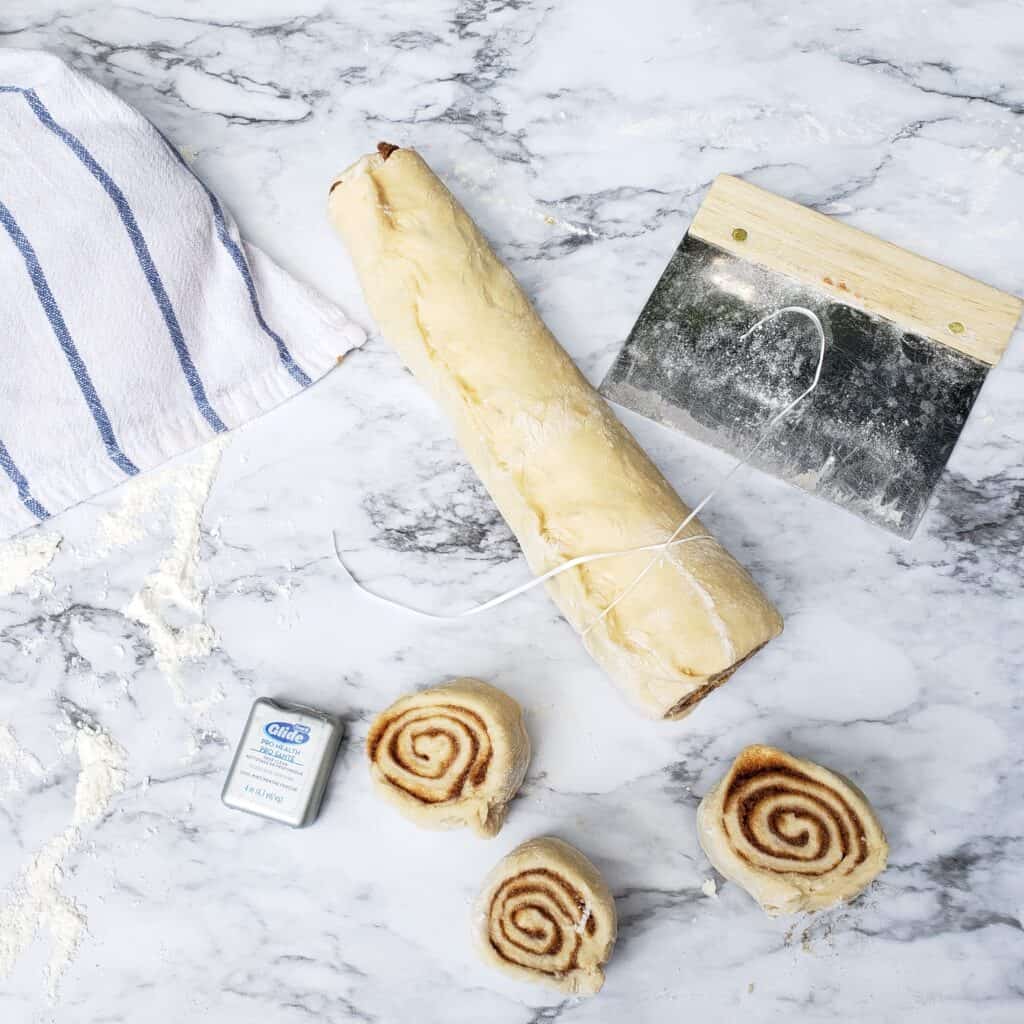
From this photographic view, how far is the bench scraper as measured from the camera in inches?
49.1

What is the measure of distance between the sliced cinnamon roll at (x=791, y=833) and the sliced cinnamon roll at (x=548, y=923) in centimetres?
17

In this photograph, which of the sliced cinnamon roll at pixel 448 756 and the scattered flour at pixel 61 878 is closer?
the sliced cinnamon roll at pixel 448 756

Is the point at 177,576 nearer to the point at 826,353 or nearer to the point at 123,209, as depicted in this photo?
the point at 123,209

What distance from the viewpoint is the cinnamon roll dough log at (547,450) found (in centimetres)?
108

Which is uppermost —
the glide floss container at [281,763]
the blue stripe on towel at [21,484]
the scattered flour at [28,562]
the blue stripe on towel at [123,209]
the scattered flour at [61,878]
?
the blue stripe on towel at [123,209]

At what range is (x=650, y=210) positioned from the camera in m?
1.33

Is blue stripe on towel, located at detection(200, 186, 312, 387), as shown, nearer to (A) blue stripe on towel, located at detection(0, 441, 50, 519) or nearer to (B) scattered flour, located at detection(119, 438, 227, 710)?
(B) scattered flour, located at detection(119, 438, 227, 710)

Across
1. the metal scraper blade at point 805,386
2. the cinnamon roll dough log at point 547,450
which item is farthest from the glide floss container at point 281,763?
the metal scraper blade at point 805,386

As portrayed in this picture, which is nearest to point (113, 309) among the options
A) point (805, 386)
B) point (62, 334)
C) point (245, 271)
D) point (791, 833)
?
point (62, 334)

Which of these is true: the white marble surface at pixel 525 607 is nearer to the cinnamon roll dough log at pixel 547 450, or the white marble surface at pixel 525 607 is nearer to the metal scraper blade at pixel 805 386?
the metal scraper blade at pixel 805 386

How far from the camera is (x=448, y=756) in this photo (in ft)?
3.73

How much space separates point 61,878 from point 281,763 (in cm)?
36

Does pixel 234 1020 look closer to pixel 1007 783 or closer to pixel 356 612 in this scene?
pixel 356 612

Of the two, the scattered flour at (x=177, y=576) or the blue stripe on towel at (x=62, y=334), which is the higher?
the blue stripe on towel at (x=62, y=334)
